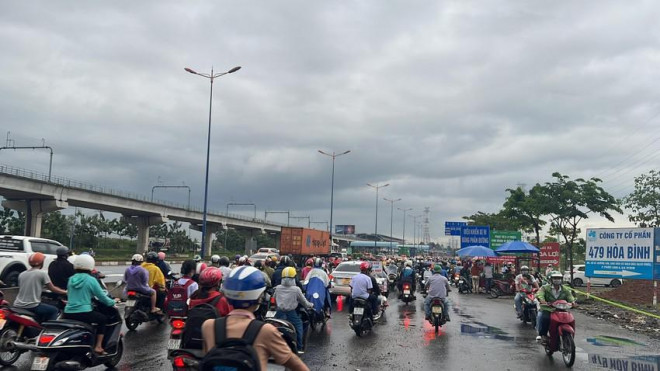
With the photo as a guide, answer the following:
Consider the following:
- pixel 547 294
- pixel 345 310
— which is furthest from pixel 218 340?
pixel 345 310

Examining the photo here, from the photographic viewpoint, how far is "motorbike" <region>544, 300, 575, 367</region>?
9219 mm

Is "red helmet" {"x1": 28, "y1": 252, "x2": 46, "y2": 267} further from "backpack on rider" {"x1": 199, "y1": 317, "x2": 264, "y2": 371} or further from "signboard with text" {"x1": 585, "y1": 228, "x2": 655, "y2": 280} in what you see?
"signboard with text" {"x1": 585, "y1": 228, "x2": 655, "y2": 280}

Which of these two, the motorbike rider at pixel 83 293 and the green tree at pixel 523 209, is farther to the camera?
the green tree at pixel 523 209

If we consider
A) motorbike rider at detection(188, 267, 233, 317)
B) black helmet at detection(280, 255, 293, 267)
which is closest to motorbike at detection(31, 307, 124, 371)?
motorbike rider at detection(188, 267, 233, 317)

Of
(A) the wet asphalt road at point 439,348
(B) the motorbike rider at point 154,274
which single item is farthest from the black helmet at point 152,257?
(A) the wet asphalt road at point 439,348

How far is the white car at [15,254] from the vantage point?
1599 centimetres

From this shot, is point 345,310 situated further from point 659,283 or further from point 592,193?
point 592,193

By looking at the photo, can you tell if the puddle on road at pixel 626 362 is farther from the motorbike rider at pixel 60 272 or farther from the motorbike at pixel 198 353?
the motorbike rider at pixel 60 272

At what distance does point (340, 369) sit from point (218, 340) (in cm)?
567

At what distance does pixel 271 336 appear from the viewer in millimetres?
3225

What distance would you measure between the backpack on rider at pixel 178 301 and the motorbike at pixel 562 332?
21.1 feet

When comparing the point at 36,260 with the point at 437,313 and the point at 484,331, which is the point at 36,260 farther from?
the point at 484,331

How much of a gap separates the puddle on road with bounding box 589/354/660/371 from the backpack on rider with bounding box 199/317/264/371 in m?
8.12

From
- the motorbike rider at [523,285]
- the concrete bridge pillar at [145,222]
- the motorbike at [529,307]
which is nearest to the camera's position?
the motorbike at [529,307]
